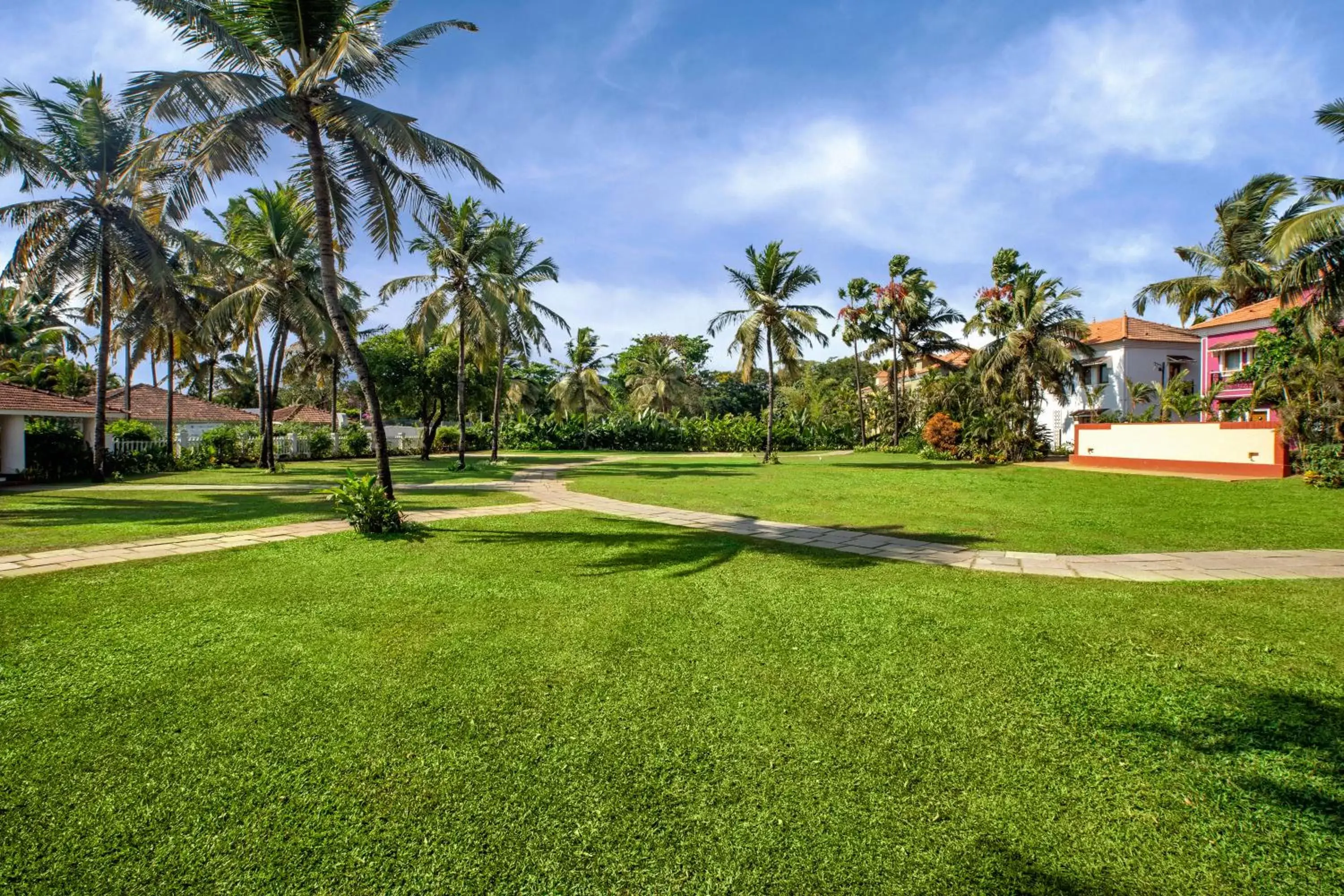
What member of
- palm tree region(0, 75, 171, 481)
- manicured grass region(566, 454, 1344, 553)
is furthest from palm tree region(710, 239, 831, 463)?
palm tree region(0, 75, 171, 481)

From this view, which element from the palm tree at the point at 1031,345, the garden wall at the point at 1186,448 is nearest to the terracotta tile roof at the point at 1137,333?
the palm tree at the point at 1031,345

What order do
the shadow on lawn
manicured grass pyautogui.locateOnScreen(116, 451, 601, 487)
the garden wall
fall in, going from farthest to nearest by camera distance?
1. manicured grass pyautogui.locateOnScreen(116, 451, 601, 487)
2. the garden wall
3. the shadow on lawn

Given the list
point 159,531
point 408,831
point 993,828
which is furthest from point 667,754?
point 159,531

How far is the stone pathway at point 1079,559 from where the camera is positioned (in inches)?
250

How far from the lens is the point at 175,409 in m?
30.4

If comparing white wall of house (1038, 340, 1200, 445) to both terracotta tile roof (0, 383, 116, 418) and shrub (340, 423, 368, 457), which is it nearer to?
shrub (340, 423, 368, 457)

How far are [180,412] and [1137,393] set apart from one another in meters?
44.6

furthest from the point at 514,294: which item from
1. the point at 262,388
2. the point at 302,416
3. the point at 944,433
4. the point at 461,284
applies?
the point at 302,416

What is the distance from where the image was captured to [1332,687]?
365 cm

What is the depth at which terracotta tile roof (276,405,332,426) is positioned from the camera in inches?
1517

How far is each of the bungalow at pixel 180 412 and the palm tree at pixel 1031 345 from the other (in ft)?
→ 106

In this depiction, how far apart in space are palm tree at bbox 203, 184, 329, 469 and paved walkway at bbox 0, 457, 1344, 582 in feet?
46.5

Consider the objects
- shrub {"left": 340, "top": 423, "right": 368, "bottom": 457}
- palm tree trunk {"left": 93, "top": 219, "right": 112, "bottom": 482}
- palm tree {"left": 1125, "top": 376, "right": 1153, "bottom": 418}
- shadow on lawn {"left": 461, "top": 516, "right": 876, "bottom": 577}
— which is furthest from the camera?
shrub {"left": 340, "top": 423, "right": 368, "bottom": 457}

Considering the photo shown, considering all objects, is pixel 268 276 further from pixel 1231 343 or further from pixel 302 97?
pixel 1231 343
